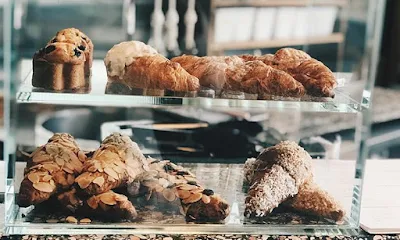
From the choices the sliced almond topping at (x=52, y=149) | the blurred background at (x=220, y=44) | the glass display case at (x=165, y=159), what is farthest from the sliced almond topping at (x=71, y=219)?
the blurred background at (x=220, y=44)

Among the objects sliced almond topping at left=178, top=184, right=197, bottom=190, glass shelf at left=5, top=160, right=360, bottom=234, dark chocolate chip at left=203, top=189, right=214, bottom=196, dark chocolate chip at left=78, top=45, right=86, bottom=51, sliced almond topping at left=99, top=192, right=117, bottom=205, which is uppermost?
dark chocolate chip at left=78, top=45, right=86, bottom=51

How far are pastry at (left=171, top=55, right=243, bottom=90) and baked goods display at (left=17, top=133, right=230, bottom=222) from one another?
169 mm

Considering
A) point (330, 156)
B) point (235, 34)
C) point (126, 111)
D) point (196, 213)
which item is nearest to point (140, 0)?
point (235, 34)

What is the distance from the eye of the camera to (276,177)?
40.6 inches

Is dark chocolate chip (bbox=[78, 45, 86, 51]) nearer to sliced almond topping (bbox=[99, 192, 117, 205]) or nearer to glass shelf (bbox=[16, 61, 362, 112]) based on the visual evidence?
glass shelf (bbox=[16, 61, 362, 112])

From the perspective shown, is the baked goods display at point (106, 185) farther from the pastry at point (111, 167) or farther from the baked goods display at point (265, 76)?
the baked goods display at point (265, 76)

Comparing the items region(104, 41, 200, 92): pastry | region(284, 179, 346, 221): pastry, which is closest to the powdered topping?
region(104, 41, 200, 92): pastry

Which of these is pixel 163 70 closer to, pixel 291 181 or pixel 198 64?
pixel 198 64

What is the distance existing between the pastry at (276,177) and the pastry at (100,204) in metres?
0.20

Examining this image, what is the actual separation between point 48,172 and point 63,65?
175 millimetres

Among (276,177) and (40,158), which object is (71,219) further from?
(276,177)

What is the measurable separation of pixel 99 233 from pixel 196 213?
0.16m

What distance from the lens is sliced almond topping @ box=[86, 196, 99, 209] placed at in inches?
37.4

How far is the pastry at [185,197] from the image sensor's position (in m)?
0.98
